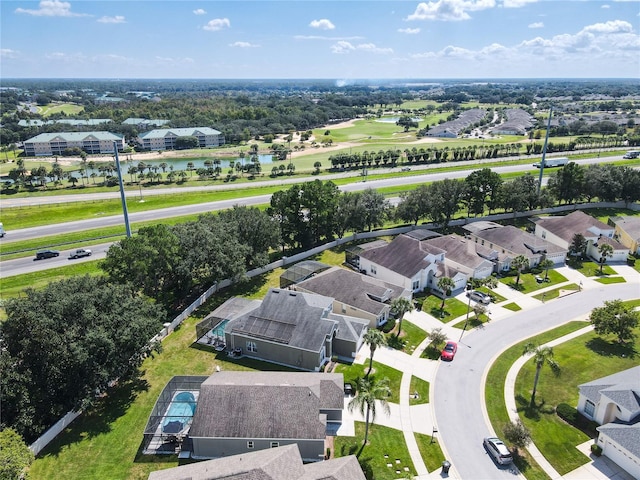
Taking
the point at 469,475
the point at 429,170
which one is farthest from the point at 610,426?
the point at 429,170

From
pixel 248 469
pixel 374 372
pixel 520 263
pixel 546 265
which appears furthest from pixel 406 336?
pixel 546 265

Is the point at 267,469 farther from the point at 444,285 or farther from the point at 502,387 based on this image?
the point at 444,285

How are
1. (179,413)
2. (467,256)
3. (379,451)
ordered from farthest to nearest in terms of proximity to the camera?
1. (467,256)
2. (179,413)
3. (379,451)

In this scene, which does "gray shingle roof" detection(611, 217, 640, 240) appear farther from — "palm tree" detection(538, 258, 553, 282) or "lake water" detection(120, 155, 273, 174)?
"lake water" detection(120, 155, 273, 174)

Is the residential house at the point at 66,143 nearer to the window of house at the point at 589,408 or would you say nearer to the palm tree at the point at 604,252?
the palm tree at the point at 604,252

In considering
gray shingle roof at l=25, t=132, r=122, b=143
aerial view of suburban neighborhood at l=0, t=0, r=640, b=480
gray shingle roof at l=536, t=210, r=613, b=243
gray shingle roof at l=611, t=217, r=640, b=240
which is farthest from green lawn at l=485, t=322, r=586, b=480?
gray shingle roof at l=25, t=132, r=122, b=143

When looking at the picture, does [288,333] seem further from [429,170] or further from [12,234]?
[429,170]
